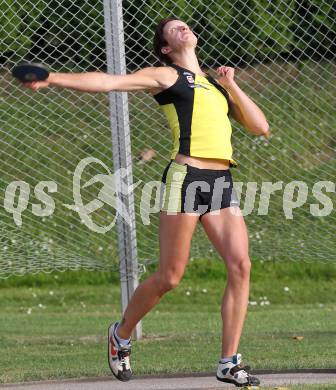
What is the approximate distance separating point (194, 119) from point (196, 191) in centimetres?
39

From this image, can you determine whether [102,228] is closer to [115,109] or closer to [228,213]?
[115,109]

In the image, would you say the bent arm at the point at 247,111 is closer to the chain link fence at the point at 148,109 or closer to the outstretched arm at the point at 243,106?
the outstretched arm at the point at 243,106

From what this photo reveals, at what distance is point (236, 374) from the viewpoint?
5359mm

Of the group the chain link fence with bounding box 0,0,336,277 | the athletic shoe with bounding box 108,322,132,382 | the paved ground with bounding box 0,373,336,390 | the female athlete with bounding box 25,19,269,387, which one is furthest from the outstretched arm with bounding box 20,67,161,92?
the chain link fence with bounding box 0,0,336,277

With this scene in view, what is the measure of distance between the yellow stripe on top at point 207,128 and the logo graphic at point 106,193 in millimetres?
2636

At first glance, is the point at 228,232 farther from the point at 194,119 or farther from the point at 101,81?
the point at 101,81

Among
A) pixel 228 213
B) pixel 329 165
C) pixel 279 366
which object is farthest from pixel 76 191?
pixel 228 213

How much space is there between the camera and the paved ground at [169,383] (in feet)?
18.8

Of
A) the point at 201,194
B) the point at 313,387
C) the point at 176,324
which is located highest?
the point at 201,194

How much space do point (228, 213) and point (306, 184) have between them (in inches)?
147

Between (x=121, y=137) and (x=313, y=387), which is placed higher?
(x=121, y=137)

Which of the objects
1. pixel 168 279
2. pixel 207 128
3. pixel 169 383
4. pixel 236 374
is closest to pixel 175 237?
pixel 168 279

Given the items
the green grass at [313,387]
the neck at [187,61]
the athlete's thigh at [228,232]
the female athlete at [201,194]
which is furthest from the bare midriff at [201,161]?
the green grass at [313,387]

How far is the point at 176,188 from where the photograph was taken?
5.42 metres
